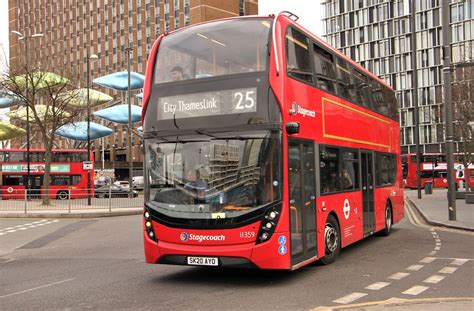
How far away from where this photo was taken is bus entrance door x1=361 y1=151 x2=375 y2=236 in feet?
38.5

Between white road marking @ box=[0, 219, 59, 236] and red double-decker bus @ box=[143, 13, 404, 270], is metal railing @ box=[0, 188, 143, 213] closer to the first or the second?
white road marking @ box=[0, 219, 59, 236]

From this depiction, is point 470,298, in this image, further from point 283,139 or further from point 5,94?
point 5,94

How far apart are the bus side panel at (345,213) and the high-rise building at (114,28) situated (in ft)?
242

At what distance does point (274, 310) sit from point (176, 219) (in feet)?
7.40

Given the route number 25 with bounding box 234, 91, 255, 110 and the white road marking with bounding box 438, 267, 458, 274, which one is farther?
the white road marking with bounding box 438, 267, 458, 274

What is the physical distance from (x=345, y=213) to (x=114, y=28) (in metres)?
97.2

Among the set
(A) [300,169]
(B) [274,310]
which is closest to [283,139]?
(A) [300,169]

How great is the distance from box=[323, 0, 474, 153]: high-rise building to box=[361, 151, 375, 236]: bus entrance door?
204ft

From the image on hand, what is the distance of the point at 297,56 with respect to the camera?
855 centimetres

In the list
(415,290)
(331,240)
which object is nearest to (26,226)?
(331,240)

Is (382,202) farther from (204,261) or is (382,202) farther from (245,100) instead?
(204,261)

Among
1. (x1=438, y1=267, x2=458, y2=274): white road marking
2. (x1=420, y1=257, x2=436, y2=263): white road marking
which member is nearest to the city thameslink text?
(x1=438, y1=267, x2=458, y2=274): white road marking

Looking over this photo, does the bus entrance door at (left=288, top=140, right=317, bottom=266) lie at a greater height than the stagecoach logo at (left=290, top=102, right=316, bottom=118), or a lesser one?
lesser

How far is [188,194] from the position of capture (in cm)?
774
